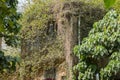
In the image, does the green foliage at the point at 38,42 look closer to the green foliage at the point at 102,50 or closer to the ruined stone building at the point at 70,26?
the ruined stone building at the point at 70,26

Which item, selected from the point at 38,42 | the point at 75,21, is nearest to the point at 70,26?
the point at 75,21

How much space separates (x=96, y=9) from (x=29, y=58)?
2.96m

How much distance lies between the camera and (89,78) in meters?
9.28

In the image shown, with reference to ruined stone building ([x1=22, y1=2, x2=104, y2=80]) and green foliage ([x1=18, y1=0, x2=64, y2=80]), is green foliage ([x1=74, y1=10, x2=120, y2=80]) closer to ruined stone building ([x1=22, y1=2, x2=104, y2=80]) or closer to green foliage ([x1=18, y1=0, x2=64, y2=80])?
ruined stone building ([x1=22, y1=2, x2=104, y2=80])

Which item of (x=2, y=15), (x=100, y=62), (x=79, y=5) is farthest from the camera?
(x=79, y=5)

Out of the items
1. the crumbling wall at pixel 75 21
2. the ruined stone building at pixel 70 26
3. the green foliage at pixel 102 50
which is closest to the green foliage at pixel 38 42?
the ruined stone building at pixel 70 26

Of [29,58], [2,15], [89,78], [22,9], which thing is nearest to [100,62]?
[89,78]

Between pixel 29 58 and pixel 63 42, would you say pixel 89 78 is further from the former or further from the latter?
pixel 29 58

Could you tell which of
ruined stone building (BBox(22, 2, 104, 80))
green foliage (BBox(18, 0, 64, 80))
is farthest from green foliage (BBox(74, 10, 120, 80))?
green foliage (BBox(18, 0, 64, 80))

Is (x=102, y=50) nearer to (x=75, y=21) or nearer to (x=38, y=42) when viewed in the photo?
(x=75, y=21)

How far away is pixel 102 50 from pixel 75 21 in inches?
95.4

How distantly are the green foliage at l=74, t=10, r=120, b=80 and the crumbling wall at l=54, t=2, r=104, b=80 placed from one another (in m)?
1.38

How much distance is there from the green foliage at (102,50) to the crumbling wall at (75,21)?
138cm

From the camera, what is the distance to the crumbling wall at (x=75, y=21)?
11.1 meters
